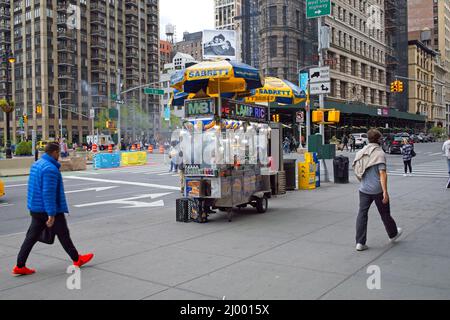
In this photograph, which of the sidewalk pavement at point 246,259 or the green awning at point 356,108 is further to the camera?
the green awning at point 356,108

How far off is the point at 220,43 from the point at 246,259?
46.3m

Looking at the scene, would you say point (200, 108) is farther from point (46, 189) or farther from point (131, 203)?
point (46, 189)

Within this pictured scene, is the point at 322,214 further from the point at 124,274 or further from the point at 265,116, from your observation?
the point at 124,274

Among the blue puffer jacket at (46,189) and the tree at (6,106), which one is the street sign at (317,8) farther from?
the tree at (6,106)

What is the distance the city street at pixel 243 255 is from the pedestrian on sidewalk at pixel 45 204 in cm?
36

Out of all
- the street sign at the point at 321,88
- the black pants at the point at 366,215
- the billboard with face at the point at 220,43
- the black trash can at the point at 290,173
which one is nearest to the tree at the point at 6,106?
the street sign at the point at 321,88

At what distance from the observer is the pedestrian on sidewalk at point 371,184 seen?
7008 mm

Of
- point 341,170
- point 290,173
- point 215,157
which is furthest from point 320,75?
point 215,157

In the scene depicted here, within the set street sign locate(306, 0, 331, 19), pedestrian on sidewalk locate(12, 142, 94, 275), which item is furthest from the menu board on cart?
street sign locate(306, 0, 331, 19)

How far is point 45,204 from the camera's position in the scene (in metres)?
5.83

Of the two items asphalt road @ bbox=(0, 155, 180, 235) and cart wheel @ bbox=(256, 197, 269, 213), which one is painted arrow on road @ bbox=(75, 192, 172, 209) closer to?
asphalt road @ bbox=(0, 155, 180, 235)

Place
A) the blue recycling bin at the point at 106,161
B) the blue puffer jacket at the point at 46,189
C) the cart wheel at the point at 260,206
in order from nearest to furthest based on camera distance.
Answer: the blue puffer jacket at the point at 46,189 < the cart wheel at the point at 260,206 < the blue recycling bin at the point at 106,161

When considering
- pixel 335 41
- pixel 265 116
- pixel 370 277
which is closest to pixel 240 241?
pixel 370 277
